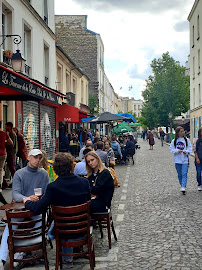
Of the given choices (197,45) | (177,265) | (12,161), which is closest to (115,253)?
(177,265)

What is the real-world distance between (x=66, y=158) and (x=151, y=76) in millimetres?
63041

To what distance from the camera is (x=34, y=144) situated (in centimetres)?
1611

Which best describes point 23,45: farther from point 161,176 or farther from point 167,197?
point 167,197

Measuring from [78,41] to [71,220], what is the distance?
1717 inches

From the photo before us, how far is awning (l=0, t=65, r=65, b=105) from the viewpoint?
778 centimetres

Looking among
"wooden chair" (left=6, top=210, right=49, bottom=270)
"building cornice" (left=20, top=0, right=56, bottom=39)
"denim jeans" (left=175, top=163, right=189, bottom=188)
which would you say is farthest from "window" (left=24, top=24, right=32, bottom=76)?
"wooden chair" (left=6, top=210, right=49, bottom=270)

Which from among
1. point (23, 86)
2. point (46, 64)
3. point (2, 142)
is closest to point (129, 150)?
point (46, 64)

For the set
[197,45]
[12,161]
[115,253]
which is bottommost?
[115,253]

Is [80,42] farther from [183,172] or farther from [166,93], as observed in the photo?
[183,172]

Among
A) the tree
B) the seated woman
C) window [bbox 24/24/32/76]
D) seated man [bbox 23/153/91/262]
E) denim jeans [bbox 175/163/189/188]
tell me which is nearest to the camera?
seated man [bbox 23/153/91/262]

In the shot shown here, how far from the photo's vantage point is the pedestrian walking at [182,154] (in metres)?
10.3

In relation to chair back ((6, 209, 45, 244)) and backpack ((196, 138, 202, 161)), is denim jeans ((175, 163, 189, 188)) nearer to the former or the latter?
backpack ((196, 138, 202, 161))

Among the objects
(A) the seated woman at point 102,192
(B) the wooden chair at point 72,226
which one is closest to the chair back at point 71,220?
(B) the wooden chair at point 72,226

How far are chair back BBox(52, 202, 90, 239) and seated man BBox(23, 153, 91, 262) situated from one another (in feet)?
0.38
